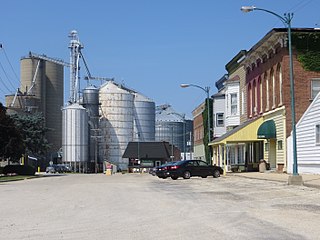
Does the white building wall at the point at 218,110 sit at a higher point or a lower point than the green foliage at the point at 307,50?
lower

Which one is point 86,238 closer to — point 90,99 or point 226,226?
point 226,226

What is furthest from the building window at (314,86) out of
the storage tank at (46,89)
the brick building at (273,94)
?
the storage tank at (46,89)

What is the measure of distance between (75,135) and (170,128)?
123 ft

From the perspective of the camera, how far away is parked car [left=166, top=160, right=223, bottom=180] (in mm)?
38750

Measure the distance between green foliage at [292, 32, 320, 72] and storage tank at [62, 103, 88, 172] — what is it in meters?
69.1

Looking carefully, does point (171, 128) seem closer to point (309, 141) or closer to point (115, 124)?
point (115, 124)

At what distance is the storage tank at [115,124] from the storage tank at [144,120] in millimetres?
4836

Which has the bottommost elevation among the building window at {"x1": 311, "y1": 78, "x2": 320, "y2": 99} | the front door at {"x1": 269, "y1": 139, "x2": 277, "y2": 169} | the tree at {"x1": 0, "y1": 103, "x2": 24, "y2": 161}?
the front door at {"x1": 269, "y1": 139, "x2": 277, "y2": 169}

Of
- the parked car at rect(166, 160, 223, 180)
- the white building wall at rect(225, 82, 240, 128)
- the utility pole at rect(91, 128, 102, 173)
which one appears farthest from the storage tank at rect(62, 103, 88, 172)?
the parked car at rect(166, 160, 223, 180)

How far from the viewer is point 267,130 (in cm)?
4019

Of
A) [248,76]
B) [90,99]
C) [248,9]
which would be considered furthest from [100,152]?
[248,9]

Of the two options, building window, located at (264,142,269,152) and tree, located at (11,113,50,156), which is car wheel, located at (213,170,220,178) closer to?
building window, located at (264,142,269,152)

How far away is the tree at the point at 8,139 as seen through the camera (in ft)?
193

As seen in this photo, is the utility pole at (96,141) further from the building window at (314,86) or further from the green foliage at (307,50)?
the green foliage at (307,50)
